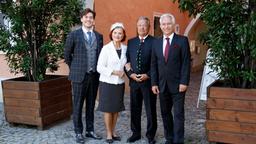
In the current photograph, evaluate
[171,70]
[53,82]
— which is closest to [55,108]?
[53,82]

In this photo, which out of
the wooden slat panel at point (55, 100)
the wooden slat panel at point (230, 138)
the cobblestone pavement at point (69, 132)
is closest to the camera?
the wooden slat panel at point (230, 138)

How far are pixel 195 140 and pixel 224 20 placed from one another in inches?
68.6

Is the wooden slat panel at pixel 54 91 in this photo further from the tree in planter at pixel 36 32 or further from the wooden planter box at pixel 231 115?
the wooden planter box at pixel 231 115

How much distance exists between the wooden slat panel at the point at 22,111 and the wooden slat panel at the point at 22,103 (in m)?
0.05

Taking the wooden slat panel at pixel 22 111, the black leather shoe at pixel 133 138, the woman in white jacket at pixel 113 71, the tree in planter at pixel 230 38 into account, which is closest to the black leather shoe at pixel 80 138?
the woman in white jacket at pixel 113 71

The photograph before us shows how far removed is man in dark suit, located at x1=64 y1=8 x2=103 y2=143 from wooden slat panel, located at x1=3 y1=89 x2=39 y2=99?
878 mm

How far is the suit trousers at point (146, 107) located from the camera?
A: 17.2ft

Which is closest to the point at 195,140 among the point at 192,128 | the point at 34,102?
the point at 192,128

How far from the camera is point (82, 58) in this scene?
541cm

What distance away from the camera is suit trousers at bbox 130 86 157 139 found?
5.24 m

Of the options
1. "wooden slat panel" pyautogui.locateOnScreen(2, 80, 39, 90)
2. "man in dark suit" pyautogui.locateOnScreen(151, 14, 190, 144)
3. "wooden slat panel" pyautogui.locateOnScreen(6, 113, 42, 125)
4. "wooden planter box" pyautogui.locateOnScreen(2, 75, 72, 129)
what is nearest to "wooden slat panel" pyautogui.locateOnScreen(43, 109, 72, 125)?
"wooden planter box" pyautogui.locateOnScreen(2, 75, 72, 129)

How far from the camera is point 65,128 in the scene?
626 cm

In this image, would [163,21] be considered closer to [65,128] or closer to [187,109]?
[65,128]

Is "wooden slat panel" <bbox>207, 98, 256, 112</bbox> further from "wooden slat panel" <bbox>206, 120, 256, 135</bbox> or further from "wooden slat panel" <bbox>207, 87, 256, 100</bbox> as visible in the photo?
"wooden slat panel" <bbox>206, 120, 256, 135</bbox>
